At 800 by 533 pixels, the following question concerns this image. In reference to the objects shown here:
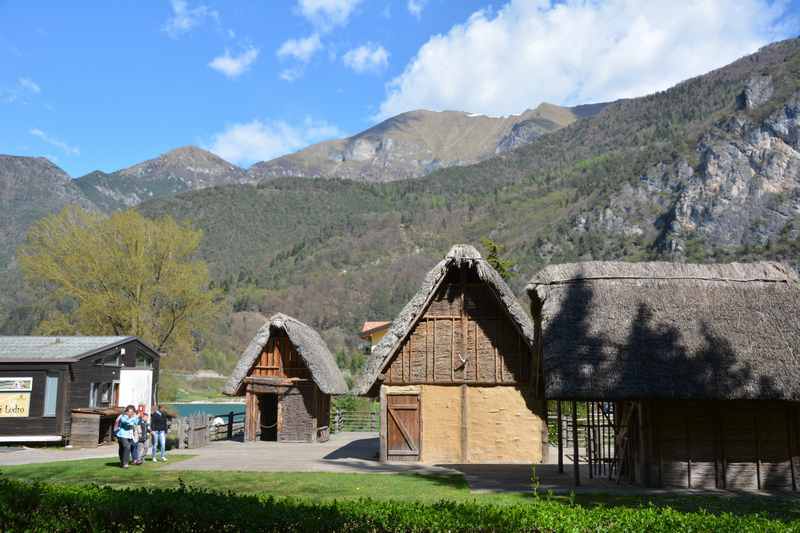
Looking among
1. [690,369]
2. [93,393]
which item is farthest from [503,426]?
[93,393]

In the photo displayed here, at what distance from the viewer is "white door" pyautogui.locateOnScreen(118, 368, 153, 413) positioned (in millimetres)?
30125

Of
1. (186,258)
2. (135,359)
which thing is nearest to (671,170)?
(186,258)

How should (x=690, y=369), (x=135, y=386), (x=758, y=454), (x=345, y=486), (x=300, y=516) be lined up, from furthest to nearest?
(x=135, y=386) < (x=758, y=454) < (x=690, y=369) < (x=345, y=486) < (x=300, y=516)

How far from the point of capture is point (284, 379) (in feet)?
91.2

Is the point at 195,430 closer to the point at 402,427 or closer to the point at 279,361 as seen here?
the point at 279,361

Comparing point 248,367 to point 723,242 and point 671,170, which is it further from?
point 671,170

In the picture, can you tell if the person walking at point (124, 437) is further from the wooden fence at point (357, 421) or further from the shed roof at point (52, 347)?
the wooden fence at point (357, 421)

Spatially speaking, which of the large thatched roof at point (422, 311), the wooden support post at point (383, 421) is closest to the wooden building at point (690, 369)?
the large thatched roof at point (422, 311)

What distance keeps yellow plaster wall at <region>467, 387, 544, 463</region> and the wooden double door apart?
5.26ft

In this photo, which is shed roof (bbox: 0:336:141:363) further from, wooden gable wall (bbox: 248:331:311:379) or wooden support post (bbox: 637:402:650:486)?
wooden support post (bbox: 637:402:650:486)

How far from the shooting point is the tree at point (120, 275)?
41.5 m

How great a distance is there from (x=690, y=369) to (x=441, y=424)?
8.10m

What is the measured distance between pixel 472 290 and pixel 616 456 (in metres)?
6.42

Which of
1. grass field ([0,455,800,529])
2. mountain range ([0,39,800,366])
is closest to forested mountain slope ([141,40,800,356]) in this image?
mountain range ([0,39,800,366])
